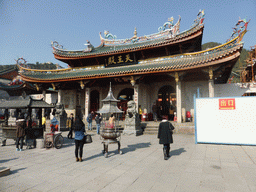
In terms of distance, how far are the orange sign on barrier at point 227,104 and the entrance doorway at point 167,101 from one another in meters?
7.92

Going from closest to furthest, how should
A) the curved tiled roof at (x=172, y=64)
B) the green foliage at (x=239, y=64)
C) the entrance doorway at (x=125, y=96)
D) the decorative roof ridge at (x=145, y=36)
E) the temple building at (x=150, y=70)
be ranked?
1. the curved tiled roof at (x=172, y=64)
2. the temple building at (x=150, y=70)
3. the decorative roof ridge at (x=145, y=36)
4. the entrance doorway at (x=125, y=96)
5. the green foliage at (x=239, y=64)

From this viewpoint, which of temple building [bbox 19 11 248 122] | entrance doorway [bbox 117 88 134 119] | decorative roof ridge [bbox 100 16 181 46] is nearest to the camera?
temple building [bbox 19 11 248 122]

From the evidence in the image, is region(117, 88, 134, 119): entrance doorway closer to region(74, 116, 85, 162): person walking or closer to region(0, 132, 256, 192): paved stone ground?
region(0, 132, 256, 192): paved stone ground

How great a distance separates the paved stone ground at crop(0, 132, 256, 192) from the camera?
3.30 meters

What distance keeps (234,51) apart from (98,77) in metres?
10.1

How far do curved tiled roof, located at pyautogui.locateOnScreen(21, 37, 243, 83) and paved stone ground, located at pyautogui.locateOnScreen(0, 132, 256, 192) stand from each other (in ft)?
22.4

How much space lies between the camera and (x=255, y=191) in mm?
3094

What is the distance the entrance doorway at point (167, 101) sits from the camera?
15.6 metres

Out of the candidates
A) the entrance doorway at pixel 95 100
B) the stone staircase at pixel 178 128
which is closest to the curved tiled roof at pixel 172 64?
the entrance doorway at pixel 95 100

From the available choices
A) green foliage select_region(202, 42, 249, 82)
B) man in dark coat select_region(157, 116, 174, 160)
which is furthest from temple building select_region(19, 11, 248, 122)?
man in dark coat select_region(157, 116, 174, 160)

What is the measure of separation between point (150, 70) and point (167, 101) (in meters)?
4.48

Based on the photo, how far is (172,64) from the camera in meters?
12.8

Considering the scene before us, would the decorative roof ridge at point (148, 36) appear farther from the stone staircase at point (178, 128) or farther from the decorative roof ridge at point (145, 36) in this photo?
the stone staircase at point (178, 128)

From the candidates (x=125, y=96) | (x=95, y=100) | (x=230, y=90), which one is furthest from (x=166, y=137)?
(x=95, y=100)
